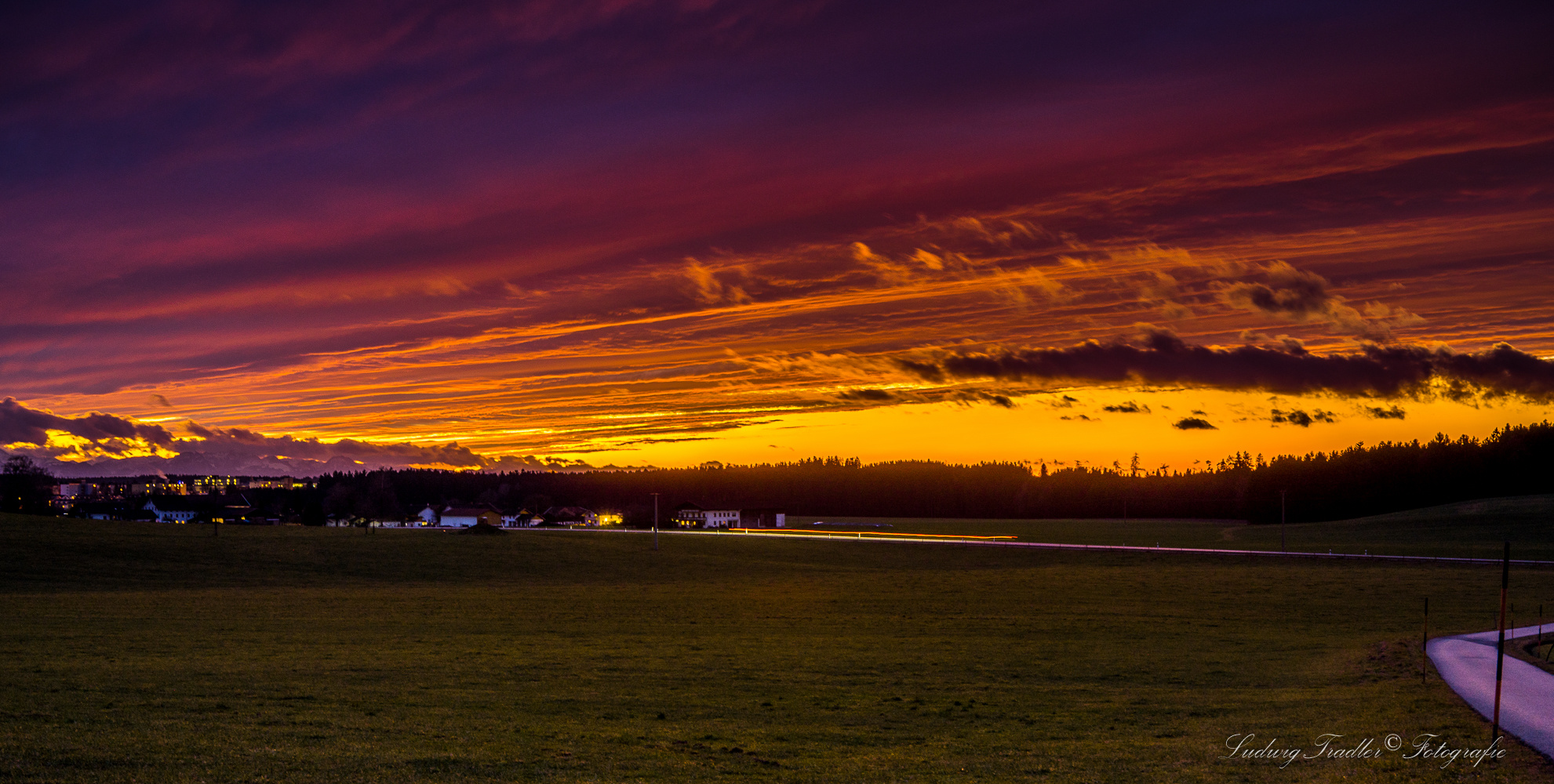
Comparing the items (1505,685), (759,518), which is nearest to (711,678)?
(1505,685)

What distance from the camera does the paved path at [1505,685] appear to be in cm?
1931

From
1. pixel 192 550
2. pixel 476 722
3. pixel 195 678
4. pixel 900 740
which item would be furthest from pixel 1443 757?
pixel 192 550

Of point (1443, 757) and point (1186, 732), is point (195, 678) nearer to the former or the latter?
point (1186, 732)

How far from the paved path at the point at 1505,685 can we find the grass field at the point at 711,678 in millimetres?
771

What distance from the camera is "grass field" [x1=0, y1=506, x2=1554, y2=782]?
18141 millimetres

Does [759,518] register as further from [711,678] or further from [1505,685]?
[1505,685]

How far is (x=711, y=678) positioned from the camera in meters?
29.8

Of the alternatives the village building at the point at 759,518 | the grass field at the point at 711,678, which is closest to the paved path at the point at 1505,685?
the grass field at the point at 711,678

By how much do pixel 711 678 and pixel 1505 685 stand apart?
19817mm

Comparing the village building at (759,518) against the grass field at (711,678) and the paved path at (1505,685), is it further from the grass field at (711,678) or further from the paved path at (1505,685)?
the paved path at (1505,685)

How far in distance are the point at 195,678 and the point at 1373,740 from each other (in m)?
27.8

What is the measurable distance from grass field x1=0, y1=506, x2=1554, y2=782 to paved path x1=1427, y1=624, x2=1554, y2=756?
771 millimetres

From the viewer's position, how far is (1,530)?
83438mm

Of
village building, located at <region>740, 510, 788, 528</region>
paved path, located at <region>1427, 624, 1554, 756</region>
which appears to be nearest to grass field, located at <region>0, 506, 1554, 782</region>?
paved path, located at <region>1427, 624, 1554, 756</region>
